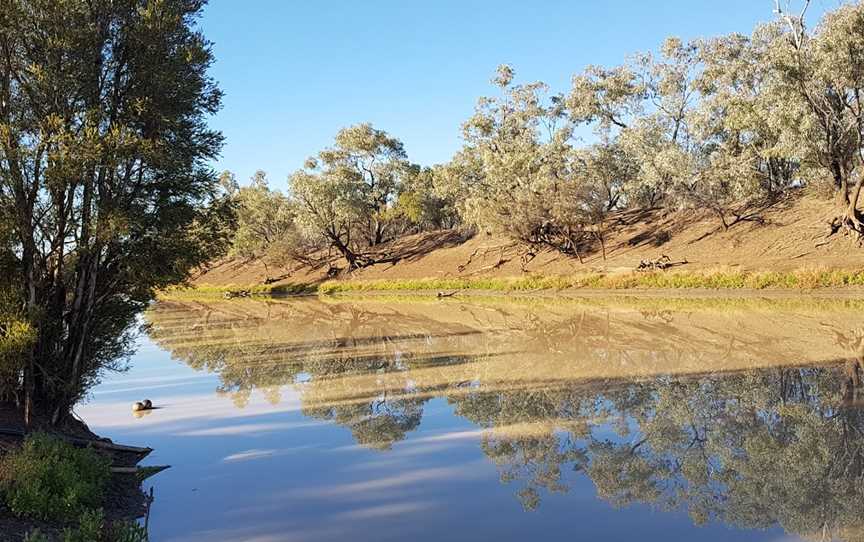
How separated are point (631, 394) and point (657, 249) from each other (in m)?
35.6

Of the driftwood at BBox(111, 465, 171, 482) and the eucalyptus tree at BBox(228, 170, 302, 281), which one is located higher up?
the eucalyptus tree at BBox(228, 170, 302, 281)

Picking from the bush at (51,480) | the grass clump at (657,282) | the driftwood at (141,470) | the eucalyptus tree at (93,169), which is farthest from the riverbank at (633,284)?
the bush at (51,480)

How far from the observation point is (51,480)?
844 cm

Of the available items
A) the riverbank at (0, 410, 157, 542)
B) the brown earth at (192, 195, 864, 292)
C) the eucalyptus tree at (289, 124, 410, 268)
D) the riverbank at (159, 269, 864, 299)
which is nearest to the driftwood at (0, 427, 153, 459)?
the riverbank at (0, 410, 157, 542)

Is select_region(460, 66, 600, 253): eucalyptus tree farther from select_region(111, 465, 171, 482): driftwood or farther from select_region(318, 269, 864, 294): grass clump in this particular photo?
select_region(111, 465, 171, 482): driftwood

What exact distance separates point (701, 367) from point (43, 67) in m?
16.4

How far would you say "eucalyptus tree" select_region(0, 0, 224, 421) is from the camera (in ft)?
36.9

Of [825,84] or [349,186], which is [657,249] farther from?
[349,186]

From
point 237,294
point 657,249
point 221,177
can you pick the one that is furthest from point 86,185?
point 237,294

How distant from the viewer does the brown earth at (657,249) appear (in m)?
37.7

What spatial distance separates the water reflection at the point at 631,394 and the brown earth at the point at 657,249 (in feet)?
27.4

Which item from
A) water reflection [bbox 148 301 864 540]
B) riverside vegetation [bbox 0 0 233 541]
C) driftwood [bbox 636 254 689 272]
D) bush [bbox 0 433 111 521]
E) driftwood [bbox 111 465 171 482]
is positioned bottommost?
water reflection [bbox 148 301 864 540]

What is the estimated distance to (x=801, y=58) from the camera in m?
30.6

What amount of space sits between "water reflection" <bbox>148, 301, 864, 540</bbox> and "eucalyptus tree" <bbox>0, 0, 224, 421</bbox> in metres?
4.55
